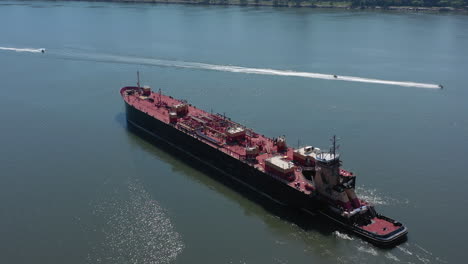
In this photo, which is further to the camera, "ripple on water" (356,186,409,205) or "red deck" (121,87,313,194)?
"red deck" (121,87,313,194)

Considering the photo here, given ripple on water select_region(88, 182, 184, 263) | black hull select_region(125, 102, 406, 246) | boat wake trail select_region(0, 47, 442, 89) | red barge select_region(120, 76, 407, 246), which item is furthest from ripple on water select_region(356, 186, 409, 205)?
boat wake trail select_region(0, 47, 442, 89)

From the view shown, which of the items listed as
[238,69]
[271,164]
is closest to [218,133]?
[271,164]

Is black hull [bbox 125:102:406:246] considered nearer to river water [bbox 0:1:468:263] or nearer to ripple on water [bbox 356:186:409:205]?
river water [bbox 0:1:468:263]

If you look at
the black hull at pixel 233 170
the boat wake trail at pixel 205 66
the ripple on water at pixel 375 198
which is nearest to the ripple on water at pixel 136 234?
the black hull at pixel 233 170

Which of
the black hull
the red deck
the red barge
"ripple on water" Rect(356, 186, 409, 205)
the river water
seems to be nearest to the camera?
the river water

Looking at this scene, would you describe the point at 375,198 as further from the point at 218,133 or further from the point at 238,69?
the point at 238,69

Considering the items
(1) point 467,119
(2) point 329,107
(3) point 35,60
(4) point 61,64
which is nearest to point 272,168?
(2) point 329,107

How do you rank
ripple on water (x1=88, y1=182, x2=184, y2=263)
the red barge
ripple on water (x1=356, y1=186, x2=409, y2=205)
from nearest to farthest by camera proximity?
ripple on water (x1=88, y1=182, x2=184, y2=263) → the red barge → ripple on water (x1=356, y1=186, x2=409, y2=205)

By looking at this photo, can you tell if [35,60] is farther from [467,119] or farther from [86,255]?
[467,119]
